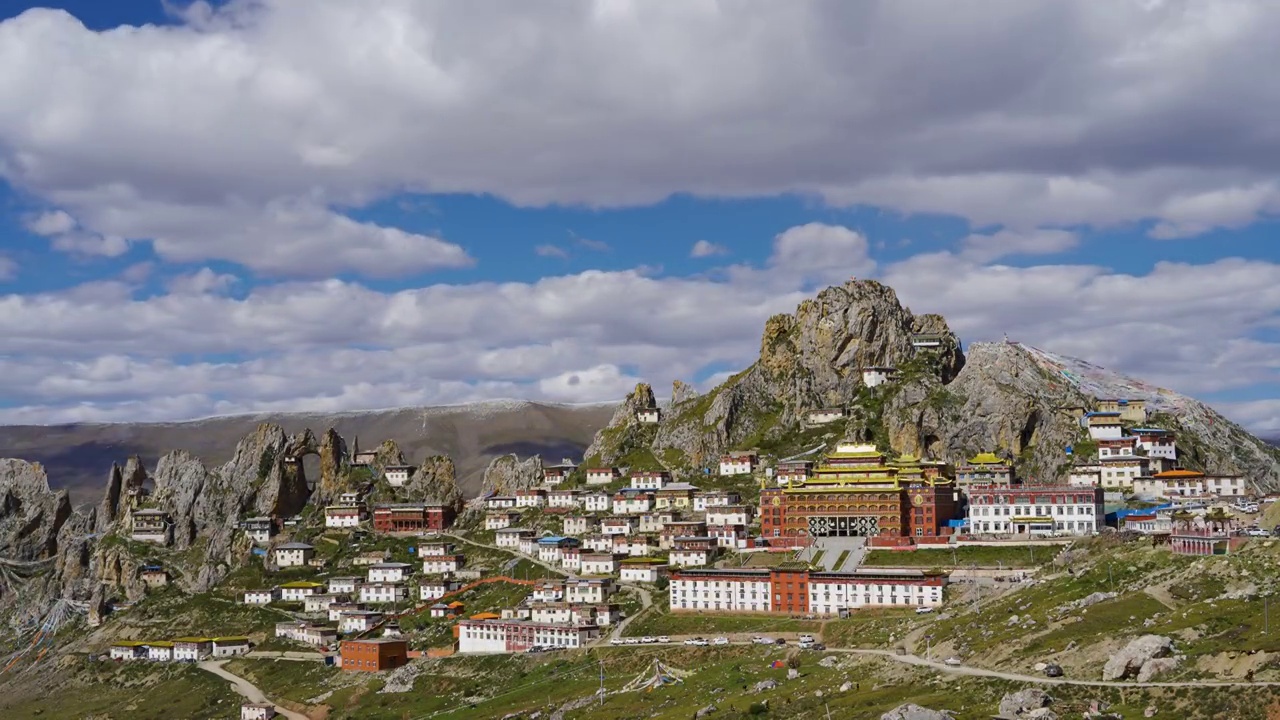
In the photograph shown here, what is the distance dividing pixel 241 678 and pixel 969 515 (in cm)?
10853

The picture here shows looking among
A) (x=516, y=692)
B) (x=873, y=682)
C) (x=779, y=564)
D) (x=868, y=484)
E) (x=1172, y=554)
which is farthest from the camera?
(x=868, y=484)

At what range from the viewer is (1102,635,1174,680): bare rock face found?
102 m

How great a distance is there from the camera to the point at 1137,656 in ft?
336

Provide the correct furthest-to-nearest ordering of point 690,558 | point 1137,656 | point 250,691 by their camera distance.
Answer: point 690,558
point 250,691
point 1137,656

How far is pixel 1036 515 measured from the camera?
185250mm

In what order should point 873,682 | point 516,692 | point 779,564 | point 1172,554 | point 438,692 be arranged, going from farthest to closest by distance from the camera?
point 779,564 → point 438,692 → point 516,692 → point 1172,554 → point 873,682

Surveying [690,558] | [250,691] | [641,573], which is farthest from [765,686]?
[250,691]

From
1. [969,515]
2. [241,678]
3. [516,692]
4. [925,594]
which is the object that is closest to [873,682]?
[925,594]

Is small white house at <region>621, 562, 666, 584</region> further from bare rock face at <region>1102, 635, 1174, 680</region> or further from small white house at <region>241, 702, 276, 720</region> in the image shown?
bare rock face at <region>1102, 635, 1174, 680</region>

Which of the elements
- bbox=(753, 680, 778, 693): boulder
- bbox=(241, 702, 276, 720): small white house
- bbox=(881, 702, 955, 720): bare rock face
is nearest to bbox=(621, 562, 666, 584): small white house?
bbox=(241, 702, 276, 720): small white house

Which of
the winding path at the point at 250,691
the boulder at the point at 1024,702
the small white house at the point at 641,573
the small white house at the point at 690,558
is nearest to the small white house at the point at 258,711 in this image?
the winding path at the point at 250,691

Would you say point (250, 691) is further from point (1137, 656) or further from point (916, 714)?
point (1137, 656)

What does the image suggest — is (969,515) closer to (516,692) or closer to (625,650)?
(625,650)

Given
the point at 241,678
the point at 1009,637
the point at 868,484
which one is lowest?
the point at 241,678
